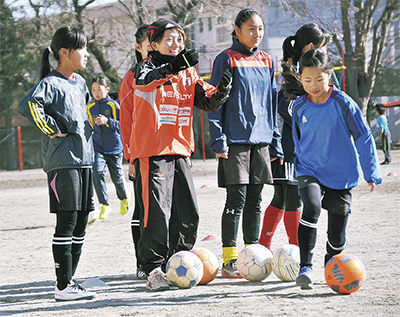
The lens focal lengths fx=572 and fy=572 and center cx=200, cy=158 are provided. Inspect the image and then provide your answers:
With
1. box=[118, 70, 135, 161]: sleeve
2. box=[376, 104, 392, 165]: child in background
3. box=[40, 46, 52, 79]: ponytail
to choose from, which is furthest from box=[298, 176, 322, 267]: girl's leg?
box=[376, 104, 392, 165]: child in background

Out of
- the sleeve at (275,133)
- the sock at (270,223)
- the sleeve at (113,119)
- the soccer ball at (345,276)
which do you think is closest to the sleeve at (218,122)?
the sleeve at (275,133)

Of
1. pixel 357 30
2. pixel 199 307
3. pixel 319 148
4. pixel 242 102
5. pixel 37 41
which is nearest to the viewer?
pixel 199 307

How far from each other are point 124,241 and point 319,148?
3.30 meters

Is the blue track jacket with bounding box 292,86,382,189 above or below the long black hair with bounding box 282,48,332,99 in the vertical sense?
below

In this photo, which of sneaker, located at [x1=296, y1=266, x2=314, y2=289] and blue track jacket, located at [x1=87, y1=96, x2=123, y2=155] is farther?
blue track jacket, located at [x1=87, y1=96, x2=123, y2=155]

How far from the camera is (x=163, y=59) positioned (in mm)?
4496

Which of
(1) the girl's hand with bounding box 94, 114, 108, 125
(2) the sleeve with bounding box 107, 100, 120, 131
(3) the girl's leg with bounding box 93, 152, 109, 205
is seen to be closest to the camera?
(1) the girl's hand with bounding box 94, 114, 108, 125

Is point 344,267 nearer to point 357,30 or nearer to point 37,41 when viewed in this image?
point 37,41

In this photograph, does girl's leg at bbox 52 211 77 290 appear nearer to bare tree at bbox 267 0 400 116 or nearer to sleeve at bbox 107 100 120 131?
sleeve at bbox 107 100 120 131

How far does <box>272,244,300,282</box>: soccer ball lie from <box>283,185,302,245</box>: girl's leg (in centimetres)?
66

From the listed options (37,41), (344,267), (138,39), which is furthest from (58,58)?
(37,41)

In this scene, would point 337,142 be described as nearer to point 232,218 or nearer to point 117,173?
point 232,218

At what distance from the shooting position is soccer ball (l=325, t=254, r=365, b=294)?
3852 millimetres

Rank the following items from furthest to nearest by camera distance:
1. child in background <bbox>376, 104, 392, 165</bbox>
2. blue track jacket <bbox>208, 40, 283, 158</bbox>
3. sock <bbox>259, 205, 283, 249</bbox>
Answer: child in background <bbox>376, 104, 392, 165</bbox>, sock <bbox>259, 205, 283, 249</bbox>, blue track jacket <bbox>208, 40, 283, 158</bbox>
